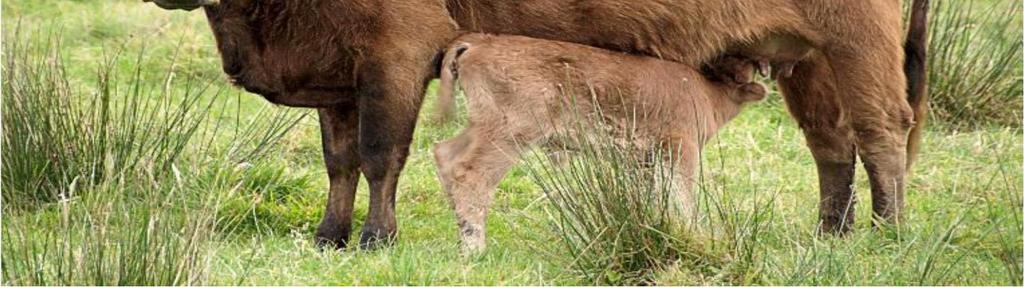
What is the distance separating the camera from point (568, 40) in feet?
22.9

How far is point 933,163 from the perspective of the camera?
887 centimetres

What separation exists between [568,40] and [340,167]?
3.32 feet

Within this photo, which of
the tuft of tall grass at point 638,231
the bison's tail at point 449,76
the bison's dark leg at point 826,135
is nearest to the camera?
the tuft of tall grass at point 638,231


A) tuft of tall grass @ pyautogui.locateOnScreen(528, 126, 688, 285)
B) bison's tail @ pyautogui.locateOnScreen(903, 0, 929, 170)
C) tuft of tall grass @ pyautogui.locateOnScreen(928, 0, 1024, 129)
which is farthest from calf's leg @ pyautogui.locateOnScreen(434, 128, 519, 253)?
tuft of tall grass @ pyautogui.locateOnScreen(928, 0, 1024, 129)

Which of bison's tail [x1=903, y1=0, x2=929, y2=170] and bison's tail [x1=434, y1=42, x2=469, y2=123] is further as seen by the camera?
bison's tail [x1=903, y1=0, x2=929, y2=170]

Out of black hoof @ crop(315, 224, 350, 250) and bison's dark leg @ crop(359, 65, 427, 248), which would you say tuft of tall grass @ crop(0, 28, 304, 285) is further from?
bison's dark leg @ crop(359, 65, 427, 248)

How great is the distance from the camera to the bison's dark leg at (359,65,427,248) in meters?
6.67

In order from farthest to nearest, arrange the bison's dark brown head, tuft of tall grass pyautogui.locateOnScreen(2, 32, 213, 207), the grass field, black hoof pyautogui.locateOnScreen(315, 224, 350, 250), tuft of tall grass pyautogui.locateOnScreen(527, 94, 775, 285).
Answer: tuft of tall grass pyautogui.locateOnScreen(2, 32, 213, 207) < black hoof pyautogui.locateOnScreen(315, 224, 350, 250) < the bison's dark brown head < tuft of tall grass pyautogui.locateOnScreen(527, 94, 775, 285) < the grass field

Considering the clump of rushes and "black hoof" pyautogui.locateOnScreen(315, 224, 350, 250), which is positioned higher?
the clump of rushes

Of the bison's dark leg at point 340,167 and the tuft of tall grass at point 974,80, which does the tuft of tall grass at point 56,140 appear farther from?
the tuft of tall grass at point 974,80

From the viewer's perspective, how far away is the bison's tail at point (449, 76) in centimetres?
666

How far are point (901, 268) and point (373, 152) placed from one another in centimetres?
194

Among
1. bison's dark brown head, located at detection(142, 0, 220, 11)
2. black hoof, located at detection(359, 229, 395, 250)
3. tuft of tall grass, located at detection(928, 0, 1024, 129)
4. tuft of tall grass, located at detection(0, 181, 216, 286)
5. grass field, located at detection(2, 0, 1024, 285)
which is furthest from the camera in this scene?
tuft of tall grass, located at detection(928, 0, 1024, 129)

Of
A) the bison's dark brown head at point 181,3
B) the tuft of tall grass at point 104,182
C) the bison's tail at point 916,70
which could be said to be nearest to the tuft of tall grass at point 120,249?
the tuft of tall grass at point 104,182
